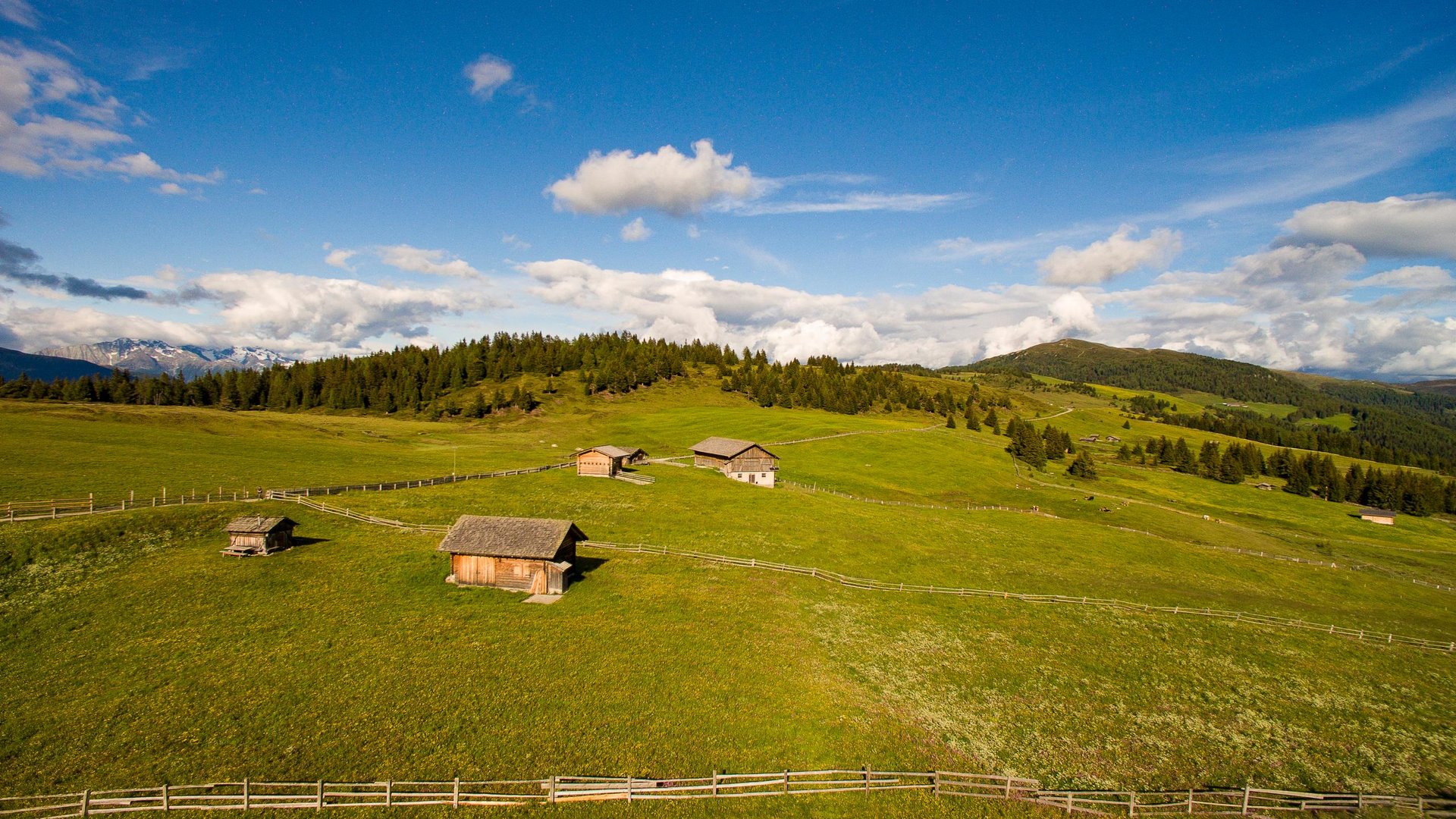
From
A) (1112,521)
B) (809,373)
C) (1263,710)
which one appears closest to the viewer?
(1263,710)

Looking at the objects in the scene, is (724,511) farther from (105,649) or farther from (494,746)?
(105,649)

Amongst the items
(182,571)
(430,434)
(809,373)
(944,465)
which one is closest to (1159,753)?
(182,571)

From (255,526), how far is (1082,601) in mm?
68296

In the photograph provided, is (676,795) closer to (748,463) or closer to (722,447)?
(748,463)

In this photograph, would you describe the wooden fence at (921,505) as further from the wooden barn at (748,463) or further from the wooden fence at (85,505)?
the wooden fence at (85,505)

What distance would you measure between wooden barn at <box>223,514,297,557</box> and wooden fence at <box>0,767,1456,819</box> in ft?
87.8

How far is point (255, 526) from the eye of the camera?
44469 millimetres

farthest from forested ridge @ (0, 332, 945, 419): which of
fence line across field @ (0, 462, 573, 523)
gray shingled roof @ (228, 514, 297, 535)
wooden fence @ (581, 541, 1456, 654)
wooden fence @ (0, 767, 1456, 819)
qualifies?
wooden fence @ (0, 767, 1456, 819)

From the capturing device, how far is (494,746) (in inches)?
970

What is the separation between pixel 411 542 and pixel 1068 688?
50958 mm

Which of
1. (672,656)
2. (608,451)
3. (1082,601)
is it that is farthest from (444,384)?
(1082,601)

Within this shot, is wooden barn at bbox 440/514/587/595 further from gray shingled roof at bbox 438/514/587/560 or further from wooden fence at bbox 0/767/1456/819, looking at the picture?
wooden fence at bbox 0/767/1456/819

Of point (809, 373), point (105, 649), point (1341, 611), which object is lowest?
point (1341, 611)

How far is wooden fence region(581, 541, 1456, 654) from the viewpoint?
46.9 meters
